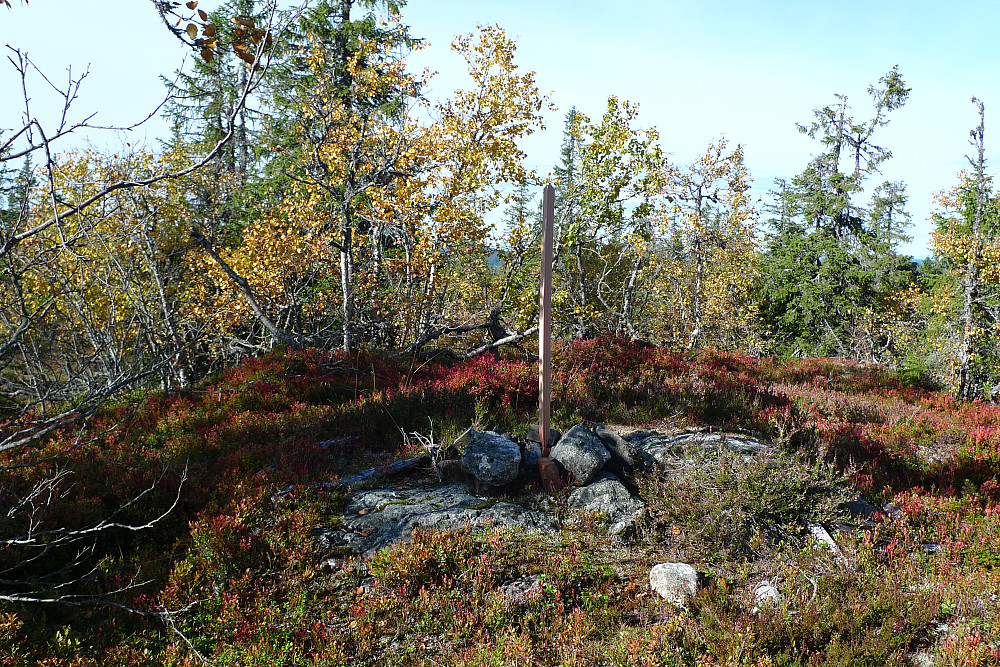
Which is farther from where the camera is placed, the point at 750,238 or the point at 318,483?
the point at 750,238

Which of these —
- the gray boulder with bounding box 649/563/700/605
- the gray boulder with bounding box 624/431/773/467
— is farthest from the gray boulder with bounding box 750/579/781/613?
the gray boulder with bounding box 624/431/773/467

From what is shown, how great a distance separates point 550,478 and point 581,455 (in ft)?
1.36

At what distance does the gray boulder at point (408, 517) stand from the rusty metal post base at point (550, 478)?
1.36 feet

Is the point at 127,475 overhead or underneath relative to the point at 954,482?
overhead

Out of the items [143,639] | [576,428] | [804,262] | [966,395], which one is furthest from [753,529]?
[804,262]

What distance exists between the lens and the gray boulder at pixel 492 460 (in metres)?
6.41

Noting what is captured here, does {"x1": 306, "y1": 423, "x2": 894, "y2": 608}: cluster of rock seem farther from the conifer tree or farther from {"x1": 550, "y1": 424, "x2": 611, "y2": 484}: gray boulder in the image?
the conifer tree

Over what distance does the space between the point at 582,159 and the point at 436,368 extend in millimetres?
5257

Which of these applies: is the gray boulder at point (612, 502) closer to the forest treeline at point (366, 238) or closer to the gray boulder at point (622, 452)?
the gray boulder at point (622, 452)

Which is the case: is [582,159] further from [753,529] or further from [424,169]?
[753,529]

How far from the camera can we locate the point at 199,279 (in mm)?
14578

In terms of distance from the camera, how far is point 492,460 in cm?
647

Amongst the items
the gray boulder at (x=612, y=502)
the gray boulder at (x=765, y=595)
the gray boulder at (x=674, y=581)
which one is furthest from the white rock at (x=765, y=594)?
the gray boulder at (x=612, y=502)

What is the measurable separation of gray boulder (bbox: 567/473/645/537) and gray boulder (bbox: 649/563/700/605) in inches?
29.1
